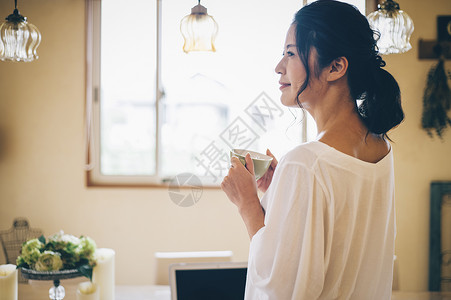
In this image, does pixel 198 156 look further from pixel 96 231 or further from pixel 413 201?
pixel 413 201

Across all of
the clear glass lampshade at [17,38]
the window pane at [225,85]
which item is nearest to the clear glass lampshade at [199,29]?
the clear glass lampshade at [17,38]

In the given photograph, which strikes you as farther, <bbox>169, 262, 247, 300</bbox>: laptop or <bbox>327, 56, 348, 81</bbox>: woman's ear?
<bbox>169, 262, 247, 300</bbox>: laptop

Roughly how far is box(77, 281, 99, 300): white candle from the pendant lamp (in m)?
0.91

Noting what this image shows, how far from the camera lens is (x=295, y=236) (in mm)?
728

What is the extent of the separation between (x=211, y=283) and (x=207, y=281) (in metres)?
0.01

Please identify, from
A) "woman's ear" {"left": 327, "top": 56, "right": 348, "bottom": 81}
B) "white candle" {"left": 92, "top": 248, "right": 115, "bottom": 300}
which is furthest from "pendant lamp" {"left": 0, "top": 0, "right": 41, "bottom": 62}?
"woman's ear" {"left": 327, "top": 56, "right": 348, "bottom": 81}

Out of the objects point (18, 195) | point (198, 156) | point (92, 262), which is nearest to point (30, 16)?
point (18, 195)

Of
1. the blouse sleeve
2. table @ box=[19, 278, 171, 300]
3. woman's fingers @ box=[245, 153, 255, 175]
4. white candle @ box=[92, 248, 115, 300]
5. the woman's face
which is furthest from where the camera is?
table @ box=[19, 278, 171, 300]

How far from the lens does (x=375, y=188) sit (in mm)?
788

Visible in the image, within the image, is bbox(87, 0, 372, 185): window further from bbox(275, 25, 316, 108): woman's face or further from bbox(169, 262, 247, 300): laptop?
bbox(275, 25, 316, 108): woman's face

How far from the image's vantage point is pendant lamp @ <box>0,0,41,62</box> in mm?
1504

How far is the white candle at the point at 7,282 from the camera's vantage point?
4.56 feet

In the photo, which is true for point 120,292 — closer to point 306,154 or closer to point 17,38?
point 17,38

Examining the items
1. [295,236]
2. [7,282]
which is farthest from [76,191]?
[295,236]
